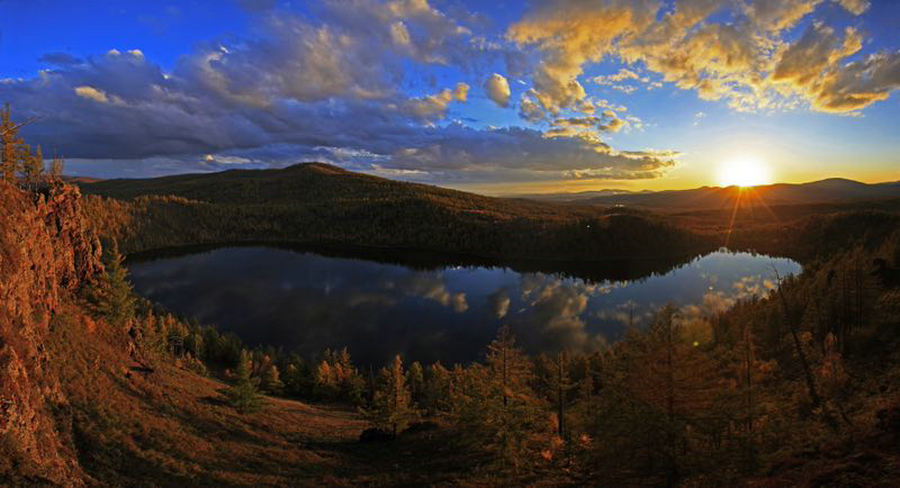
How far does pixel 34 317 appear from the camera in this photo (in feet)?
63.2

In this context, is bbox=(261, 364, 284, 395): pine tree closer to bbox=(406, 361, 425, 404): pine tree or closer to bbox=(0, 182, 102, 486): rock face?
bbox=(406, 361, 425, 404): pine tree

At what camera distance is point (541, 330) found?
73.2 metres

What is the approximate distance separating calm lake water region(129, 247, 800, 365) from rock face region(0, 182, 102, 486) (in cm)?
3898

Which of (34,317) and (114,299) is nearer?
(34,317)

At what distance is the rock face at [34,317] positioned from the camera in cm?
1141

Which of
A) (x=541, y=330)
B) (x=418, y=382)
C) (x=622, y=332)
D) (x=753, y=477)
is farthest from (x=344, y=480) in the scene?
(x=622, y=332)

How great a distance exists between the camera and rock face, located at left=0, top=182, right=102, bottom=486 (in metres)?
11.4

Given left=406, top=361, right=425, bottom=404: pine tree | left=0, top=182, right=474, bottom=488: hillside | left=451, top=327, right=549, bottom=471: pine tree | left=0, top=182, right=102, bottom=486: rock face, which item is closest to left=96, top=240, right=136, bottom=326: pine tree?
left=0, top=182, right=474, bottom=488: hillside

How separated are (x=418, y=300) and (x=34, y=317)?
7572 cm

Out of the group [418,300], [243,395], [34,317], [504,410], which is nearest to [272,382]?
[243,395]

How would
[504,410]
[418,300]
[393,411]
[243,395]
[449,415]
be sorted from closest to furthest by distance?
[504,410]
[449,415]
[393,411]
[243,395]
[418,300]

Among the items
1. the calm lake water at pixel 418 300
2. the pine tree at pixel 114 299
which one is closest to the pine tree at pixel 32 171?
the pine tree at pixel 114 299

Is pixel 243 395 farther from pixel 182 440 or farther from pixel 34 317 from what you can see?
pixel 34 317

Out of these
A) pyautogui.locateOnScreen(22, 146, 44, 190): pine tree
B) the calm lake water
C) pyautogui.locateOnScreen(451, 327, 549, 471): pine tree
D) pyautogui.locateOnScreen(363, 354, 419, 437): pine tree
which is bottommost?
the calm lake water
